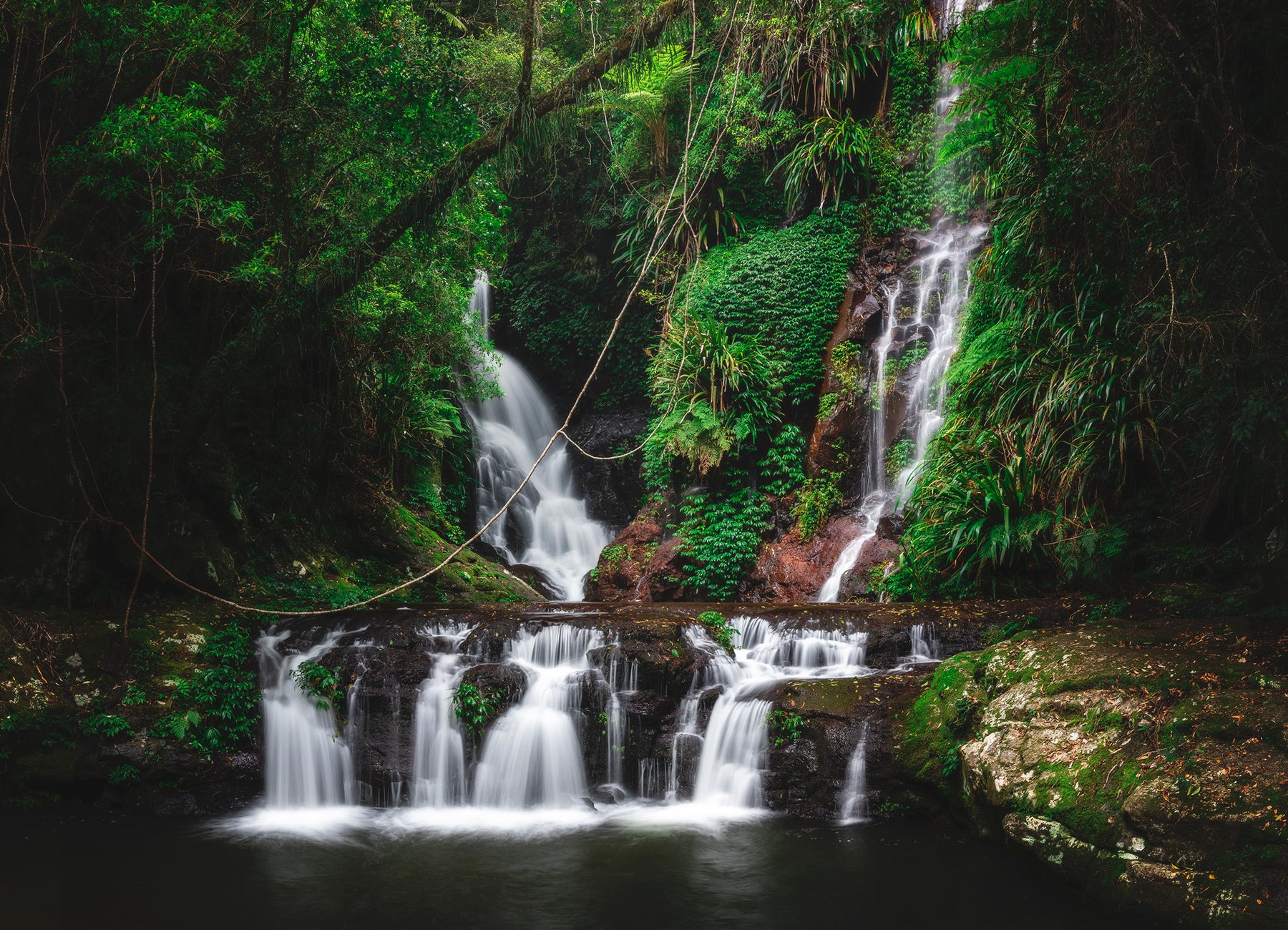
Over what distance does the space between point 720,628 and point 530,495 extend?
7.67 m

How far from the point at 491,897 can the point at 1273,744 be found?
14.5ft

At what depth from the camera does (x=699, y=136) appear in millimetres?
14383

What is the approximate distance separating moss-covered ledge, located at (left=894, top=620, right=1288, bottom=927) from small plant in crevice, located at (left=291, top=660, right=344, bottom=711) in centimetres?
464

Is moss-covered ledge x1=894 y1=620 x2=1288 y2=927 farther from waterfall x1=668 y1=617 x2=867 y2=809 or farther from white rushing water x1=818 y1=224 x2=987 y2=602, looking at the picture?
white rushing water x1=818 y1=224 x2=987 y2=602

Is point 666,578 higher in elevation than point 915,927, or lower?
higher

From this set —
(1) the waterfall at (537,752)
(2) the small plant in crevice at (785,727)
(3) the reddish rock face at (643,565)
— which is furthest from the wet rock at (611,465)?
(2) the small plant in crevice at (785,727)

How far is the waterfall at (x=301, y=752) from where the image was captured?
686 centimetres

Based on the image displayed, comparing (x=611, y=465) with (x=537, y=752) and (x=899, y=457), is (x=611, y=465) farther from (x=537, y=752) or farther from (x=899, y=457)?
(x=537, y=752)

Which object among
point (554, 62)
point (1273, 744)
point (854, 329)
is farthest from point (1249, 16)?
point (554, 62)

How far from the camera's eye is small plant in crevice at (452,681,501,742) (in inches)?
274

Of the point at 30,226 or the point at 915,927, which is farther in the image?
the point at 30,226

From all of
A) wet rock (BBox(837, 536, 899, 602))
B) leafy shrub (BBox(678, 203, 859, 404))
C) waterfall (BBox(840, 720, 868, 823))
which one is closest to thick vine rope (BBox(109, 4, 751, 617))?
waterfall (BBox(840, 720, 868, 823))

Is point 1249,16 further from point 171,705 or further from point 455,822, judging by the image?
point 171,705

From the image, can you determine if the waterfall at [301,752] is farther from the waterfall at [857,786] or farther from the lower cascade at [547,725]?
the waterfall at [857,786]
